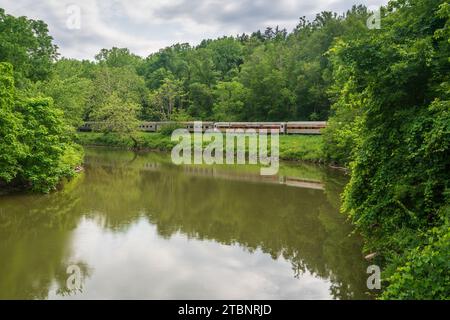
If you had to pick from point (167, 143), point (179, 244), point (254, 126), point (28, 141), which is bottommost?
point (179, 244)

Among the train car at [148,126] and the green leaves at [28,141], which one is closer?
the green leaves at [28,141]

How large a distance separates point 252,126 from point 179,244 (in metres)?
34.2

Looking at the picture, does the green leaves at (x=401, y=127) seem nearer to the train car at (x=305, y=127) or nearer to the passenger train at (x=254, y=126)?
the passenger train at (x=254, y=126)

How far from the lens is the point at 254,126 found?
1810 inches

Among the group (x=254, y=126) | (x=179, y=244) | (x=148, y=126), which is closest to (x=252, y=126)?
(x=254, y=126)

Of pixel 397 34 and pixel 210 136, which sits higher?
pixel 397 34

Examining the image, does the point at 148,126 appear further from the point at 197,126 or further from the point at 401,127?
the point at 401,127

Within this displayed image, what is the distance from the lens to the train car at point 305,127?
4094 centimetres

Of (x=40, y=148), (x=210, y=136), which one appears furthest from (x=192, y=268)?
(x=210, y=136)

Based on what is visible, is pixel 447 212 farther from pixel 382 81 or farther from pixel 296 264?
pixel 296 264

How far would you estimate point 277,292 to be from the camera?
30.5ft

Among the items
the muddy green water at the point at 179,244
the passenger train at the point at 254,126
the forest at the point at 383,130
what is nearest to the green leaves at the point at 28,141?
the forest at the point at 383,130
